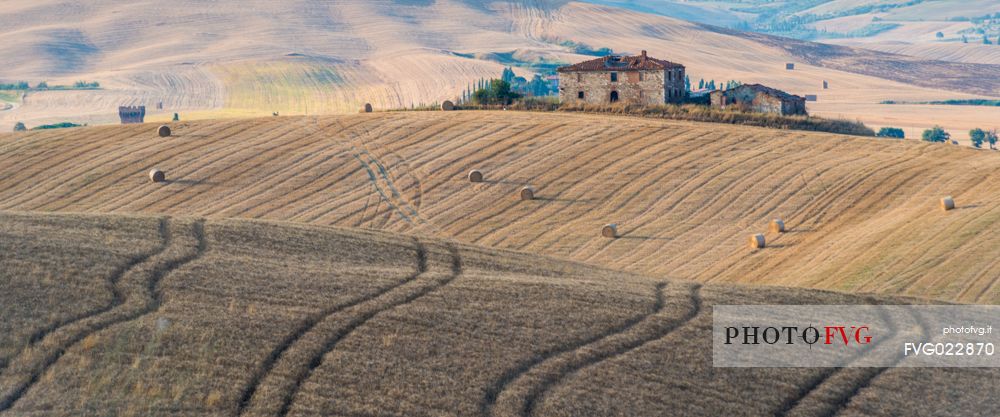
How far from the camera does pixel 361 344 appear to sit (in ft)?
74.2

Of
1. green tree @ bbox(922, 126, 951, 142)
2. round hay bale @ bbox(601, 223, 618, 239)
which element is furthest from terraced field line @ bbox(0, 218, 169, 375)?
green tree @ bbox(922, 126, 951, 142)

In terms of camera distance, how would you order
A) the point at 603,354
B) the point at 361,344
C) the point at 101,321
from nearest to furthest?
the point at 361,344 < the point at 101,321 < the point at 603,354

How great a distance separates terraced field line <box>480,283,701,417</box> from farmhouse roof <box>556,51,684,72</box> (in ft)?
181

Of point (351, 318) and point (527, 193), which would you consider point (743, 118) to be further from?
point (351, 318)

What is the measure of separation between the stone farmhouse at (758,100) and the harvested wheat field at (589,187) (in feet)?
33.9

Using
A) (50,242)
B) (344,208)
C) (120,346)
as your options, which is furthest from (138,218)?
(344,208)

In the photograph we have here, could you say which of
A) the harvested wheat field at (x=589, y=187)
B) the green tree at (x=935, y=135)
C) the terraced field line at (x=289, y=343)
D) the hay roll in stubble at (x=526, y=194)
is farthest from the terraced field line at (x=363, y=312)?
the green tree at (x=935, y=135)

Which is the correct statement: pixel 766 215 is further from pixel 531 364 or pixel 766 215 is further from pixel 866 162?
pixel 531 364

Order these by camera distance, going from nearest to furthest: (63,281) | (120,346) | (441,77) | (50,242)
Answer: (120,346) < (63,281) < (50,242) < (441,77)

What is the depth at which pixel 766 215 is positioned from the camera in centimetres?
5119

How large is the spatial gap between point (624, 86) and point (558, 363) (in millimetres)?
60332

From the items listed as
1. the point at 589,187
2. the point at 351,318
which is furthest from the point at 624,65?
the point at 351,318

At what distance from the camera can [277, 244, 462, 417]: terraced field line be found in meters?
21.1

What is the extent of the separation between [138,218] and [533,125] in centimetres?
4096
